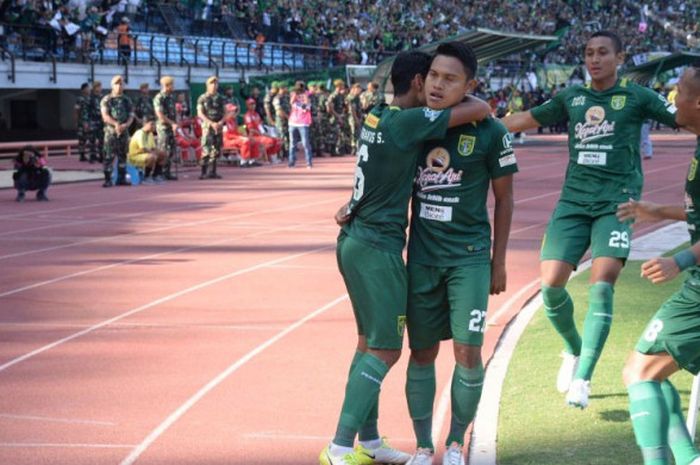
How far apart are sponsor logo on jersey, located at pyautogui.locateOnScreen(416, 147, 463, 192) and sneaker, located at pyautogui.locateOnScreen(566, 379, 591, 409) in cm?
168

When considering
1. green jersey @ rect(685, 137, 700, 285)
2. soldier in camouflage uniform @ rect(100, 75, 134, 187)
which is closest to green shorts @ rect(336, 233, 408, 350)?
green jersey @ rect(685, 137, 700, 285)

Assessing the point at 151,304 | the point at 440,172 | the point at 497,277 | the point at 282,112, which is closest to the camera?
the point at 440,172

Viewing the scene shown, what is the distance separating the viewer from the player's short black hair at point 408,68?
5.65 m

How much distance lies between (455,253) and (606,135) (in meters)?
2.30

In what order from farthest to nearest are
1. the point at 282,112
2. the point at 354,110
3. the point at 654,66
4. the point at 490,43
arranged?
the point at 654,66, the point at 490,43, the point at 354,110, the point at 282,112

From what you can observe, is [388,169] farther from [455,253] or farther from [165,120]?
[165,120]

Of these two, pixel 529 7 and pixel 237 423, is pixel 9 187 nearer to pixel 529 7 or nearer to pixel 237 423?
pixel 237 423

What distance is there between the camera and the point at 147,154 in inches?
955

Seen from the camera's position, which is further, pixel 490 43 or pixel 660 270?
pixel 490 43

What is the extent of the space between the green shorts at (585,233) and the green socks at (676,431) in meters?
2.03

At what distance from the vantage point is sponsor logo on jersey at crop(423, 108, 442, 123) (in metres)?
5.52

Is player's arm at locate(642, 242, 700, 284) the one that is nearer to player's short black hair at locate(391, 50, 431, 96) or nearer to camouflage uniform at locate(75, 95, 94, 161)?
player's short black hair at locate(391, 50, 431, 96)

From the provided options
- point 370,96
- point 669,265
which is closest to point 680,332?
point 669,265

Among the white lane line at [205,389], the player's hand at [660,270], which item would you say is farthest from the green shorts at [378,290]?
the white lane line at [205,389]
